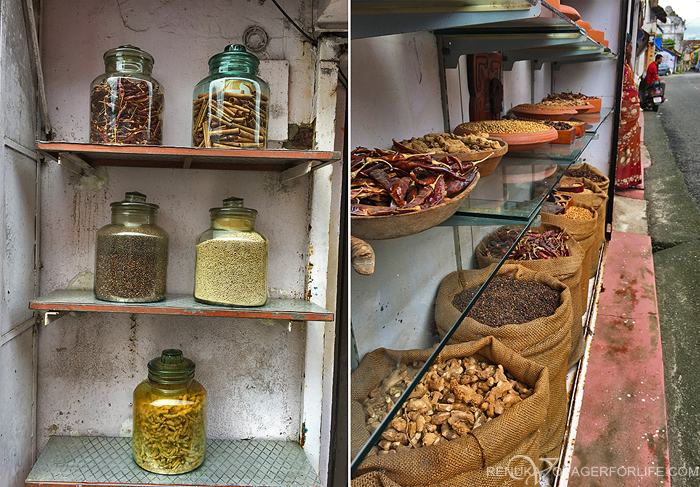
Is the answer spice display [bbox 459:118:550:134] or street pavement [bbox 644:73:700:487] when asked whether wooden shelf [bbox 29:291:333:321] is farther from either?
street pavement [bbox 644:73:700:487]

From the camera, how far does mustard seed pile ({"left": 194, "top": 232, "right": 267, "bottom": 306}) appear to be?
4.41 feet

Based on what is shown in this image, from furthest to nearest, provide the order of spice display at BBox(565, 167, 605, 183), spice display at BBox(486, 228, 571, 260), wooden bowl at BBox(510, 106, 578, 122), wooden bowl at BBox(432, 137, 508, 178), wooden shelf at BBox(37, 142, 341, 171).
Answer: spice display at BBox(565, 167, 605, 183)
wooden bowl at BBox(510, 106, 578, 122)
spice display at BBox(486, 228, 571, 260)
wooden shelf at BBox(37, 142, 341, 171)
wooden bowl at BBox(432, 137, 508, 178)

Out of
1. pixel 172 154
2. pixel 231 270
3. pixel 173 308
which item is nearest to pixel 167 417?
pixel 173 308

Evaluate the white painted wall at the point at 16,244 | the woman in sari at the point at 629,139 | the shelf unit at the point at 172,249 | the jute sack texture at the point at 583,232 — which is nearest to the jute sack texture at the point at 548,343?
the shelf unit at the point at 172,249

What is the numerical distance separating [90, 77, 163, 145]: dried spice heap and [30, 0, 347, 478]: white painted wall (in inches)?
7.4

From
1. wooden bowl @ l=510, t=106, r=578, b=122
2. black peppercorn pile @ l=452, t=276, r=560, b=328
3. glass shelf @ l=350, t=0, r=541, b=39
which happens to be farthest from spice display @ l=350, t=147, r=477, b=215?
wooden bowl @ l=510, t=106, r=578, b=122

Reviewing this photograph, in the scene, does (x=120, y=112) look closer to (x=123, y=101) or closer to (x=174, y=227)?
(x=123, y=101)

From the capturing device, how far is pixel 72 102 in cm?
142

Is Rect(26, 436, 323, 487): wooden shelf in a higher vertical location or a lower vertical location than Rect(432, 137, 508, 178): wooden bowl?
lower

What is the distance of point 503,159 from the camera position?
58.7 inches

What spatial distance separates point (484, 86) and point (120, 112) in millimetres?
1368

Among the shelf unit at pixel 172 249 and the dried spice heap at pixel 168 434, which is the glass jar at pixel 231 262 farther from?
the dried spice heap at pixel 168 434

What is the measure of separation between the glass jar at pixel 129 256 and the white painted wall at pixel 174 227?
142 mm

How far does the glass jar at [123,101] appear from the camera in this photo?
1.26m
